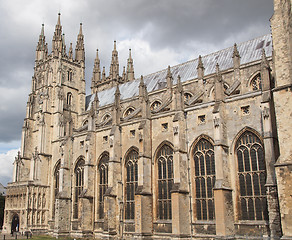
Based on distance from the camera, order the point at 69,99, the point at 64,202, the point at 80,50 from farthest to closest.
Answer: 1. the point at 80,50
2. the point at 69,99
3. the point at 64,202

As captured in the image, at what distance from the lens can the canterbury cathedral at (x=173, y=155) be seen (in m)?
21.5

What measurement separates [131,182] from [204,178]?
25.8ft

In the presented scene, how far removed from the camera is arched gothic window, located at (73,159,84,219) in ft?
119

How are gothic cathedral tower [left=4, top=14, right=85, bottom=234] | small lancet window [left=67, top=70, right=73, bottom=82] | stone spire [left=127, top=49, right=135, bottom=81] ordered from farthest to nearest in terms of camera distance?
stone spire [left=127, top=49, right=135, bottom=81] < small lancet window [left=67, top=70, right=73, bottom=82] < gothic cathedral tower [left=4, top=14, right=85, bottom=234]

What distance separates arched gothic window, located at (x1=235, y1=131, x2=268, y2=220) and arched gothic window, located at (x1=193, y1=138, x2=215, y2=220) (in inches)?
90.0

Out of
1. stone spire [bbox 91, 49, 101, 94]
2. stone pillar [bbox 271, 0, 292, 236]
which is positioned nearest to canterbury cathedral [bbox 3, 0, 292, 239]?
stone pillar [bbox 271, 0, 292, 236]

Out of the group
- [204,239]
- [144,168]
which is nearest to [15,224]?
[144,168]

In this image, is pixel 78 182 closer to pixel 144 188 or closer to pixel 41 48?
pixel 144 188

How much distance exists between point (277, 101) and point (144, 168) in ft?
42.9

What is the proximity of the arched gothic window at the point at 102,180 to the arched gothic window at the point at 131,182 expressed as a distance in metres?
3.07

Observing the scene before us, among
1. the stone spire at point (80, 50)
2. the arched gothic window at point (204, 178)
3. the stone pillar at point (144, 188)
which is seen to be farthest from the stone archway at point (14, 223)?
the arched gothic window at point (204, 178)

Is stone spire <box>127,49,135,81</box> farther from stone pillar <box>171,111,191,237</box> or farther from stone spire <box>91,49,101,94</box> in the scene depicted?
stone pillar <box>171,111,191,237</box>

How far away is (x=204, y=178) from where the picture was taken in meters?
25.7

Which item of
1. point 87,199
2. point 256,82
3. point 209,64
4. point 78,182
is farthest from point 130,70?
point 256,82
